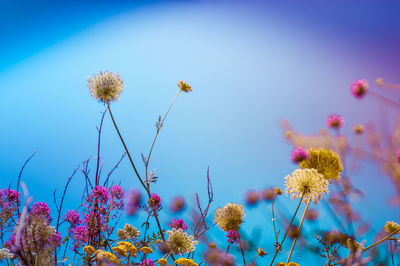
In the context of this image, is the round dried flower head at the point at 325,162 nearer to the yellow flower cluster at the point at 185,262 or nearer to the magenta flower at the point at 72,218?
the yellow flower cluster at the point at 185,262

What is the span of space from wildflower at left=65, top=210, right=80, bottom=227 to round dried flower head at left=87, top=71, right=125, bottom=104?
1.40 ft

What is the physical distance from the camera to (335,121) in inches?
42.6

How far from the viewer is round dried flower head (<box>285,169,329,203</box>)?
0.81 m

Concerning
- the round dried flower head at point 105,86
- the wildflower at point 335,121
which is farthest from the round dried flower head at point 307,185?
the round dried flower head at point 105,86

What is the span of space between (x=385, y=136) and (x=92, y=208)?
77cm

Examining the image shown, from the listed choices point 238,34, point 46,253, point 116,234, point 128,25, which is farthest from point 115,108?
point 46,253

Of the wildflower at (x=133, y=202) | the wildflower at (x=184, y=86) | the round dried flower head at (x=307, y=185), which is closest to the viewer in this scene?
the round dried flower head at (x=307, y=185)

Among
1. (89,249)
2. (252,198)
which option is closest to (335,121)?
(252,198)

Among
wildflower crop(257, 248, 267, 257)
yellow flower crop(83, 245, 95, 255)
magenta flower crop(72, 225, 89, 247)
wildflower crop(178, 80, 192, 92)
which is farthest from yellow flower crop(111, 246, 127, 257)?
wildflower crop(178, 80, 192, 92)

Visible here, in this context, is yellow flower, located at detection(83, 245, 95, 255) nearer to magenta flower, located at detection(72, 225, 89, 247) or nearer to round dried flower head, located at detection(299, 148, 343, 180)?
magenta flower, located at detection(72, 225, 89, 247)

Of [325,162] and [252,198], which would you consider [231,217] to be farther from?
[325,162]

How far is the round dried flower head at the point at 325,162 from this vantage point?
840mm

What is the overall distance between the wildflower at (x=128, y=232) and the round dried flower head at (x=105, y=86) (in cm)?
47

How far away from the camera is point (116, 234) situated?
3.39ft
